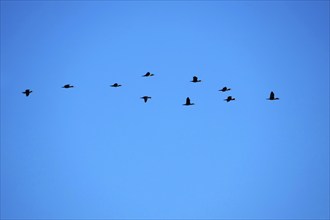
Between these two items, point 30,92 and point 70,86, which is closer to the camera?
point 30,92

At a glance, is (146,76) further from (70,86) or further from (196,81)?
(70,86)

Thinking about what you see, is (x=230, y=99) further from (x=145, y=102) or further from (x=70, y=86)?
(x=70, y=86)

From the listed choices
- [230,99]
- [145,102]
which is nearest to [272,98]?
[230,99]

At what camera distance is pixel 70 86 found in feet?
284

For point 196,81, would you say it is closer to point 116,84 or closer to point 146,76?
point 146,76

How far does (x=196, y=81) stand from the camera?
79500mm

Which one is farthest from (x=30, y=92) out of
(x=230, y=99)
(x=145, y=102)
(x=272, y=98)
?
(x=272, y=98)

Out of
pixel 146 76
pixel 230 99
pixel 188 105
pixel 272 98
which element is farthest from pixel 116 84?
pixel 272 98

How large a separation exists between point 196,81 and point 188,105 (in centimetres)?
431

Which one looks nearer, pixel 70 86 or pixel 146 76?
pixel 146 76

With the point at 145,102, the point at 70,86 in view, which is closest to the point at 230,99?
the point at 145,102

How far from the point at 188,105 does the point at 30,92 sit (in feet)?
74.9

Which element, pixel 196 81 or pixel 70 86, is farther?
pixel 70 86

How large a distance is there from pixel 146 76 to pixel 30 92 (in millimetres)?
16723
